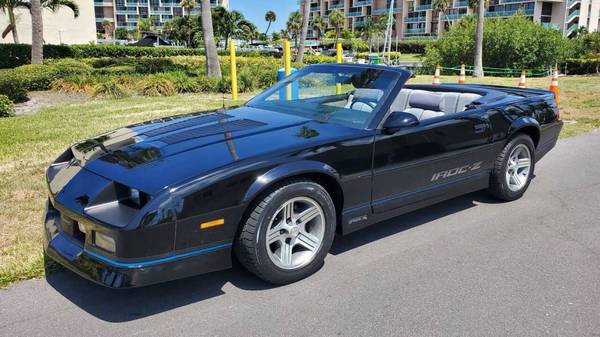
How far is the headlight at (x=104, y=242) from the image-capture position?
2926 mm

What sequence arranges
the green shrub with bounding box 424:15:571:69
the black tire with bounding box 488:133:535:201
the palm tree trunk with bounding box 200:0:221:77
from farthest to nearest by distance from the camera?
the green shrub with bounding box 424:15:571:69 < the palm tree trunk with bounding box 200:0:221:77 < the black tire with bounding box 488:133:535:201

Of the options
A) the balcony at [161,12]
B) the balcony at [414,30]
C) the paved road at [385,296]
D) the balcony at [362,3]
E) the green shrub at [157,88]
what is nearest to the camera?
the paved road at [385,296]

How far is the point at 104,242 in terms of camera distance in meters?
2.97

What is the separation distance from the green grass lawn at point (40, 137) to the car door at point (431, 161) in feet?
8.66

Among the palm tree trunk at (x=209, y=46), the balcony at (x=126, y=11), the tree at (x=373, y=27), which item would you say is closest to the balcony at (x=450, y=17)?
the tree at (x=373, y=27)

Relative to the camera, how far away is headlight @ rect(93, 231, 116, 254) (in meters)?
2.93

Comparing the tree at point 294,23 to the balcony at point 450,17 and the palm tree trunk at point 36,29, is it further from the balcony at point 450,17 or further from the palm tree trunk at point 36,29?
the palm tree trunk at point 36,29

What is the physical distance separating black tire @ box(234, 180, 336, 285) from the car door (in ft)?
1.91

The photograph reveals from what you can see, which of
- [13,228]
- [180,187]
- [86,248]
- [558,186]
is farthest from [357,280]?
[558,186]

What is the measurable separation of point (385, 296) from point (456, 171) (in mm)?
1623

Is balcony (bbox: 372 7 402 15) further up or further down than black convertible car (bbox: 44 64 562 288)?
further up

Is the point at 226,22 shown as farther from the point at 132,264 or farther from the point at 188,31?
the point at 132,264

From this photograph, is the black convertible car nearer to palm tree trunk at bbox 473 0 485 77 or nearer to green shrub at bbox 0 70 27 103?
green shrub at bbox 0 70 27 103

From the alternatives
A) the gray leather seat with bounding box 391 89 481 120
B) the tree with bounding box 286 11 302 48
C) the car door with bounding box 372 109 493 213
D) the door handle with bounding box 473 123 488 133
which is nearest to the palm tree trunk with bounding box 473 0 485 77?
the gray leather seat with bounding box 391 89 481 120
